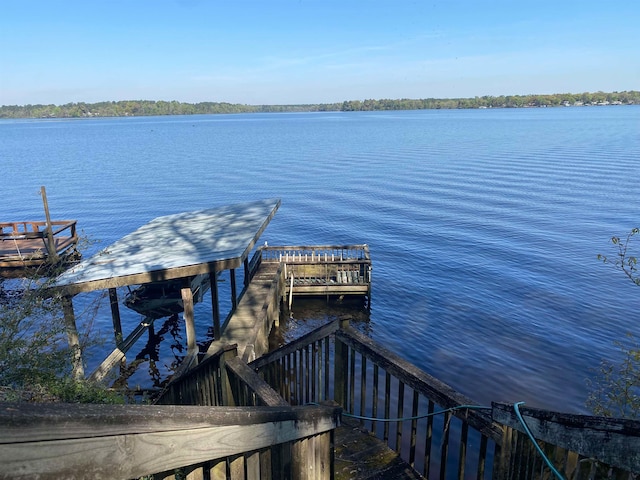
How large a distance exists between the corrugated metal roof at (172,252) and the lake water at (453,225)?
5.77 meters

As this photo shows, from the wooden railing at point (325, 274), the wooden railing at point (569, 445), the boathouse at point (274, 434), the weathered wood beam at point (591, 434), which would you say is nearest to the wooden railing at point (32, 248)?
the wooden railing at point (325, 274)

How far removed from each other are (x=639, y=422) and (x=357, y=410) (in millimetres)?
12270

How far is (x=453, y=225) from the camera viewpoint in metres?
32.7

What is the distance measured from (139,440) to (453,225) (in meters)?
32.8

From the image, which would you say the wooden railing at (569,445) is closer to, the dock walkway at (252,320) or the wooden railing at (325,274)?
the dock walkway at (252,320)

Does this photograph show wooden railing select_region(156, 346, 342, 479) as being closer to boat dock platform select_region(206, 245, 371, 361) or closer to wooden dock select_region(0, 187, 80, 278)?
boat dock platform select_region(206, 245, 371, 361)

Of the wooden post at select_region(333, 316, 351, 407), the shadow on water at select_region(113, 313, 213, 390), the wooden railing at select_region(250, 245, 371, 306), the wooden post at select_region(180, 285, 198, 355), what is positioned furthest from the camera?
the wooden railing at select_region(250, 245, 371, 306)

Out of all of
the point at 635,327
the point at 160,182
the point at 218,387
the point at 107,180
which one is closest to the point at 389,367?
the point at 218,387

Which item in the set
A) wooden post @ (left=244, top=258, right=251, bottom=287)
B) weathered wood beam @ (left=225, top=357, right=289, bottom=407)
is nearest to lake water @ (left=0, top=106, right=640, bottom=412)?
wooden post @ (left=244, top=258, right=251, bottom=287)

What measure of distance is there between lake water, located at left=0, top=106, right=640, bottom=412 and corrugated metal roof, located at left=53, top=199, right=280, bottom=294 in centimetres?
577

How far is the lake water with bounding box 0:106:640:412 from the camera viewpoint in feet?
57.8

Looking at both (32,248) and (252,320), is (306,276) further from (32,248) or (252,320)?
(32,248)

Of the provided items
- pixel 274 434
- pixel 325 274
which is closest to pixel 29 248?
pixel 325 274

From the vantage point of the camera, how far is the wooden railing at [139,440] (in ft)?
3.95
